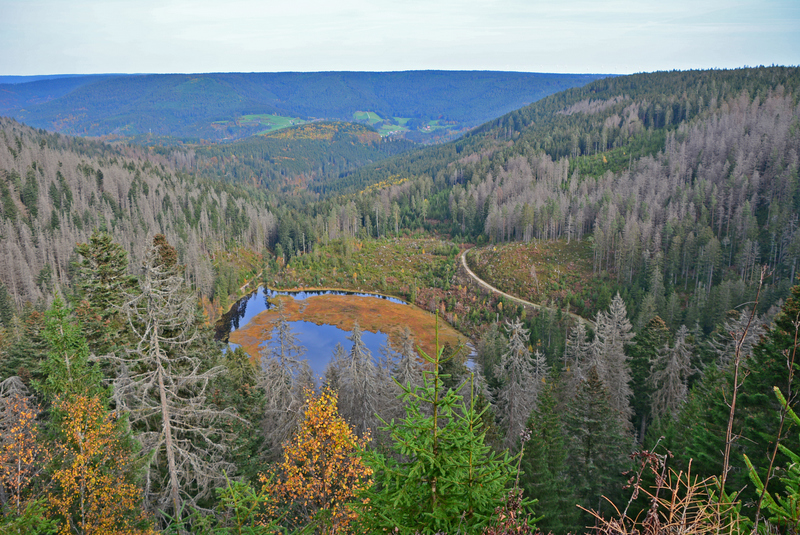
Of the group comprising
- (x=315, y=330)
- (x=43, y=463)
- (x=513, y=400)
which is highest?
(x=43, y=463)

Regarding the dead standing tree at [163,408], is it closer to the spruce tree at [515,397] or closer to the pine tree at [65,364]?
the pine tree at [65,364]

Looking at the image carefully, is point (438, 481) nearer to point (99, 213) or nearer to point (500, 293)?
point (500, 293)

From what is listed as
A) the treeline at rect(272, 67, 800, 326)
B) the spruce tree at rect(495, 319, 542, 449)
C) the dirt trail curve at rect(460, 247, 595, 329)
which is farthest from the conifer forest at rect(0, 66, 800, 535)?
the dirt trail curve at rect(460, 247, 595, 329)

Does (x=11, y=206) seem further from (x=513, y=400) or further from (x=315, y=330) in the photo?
(x=513, y=400)

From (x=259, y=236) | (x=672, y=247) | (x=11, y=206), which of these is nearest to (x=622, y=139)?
(x=672, y=247)

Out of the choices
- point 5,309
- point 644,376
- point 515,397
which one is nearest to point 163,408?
point 515,397

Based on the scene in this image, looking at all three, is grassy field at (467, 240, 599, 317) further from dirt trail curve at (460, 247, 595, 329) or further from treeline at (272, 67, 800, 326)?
treeline at (272, 67, 800, 326)

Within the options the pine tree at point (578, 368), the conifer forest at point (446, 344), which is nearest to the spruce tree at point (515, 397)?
the conifer forest at point (446, 344)
